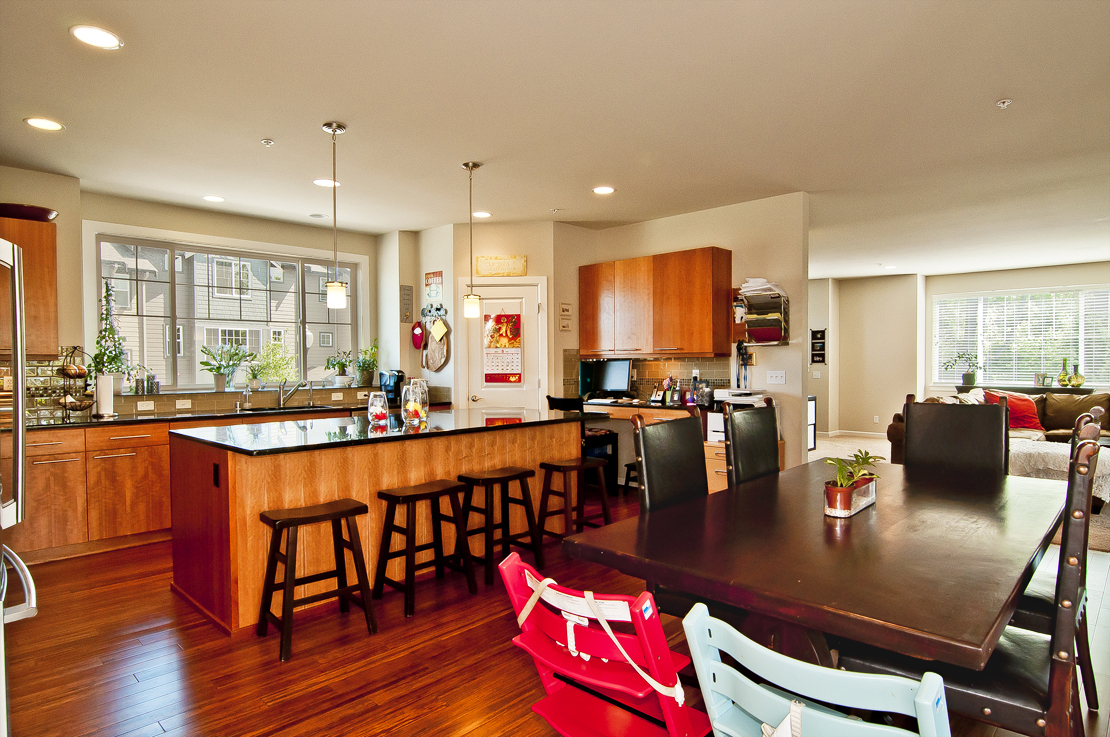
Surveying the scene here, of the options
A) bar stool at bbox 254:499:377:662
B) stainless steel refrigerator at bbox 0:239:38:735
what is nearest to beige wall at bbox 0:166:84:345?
bar stool at bbox 254:499:377:662

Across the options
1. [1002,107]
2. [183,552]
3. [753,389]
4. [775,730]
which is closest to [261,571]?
[183,552]

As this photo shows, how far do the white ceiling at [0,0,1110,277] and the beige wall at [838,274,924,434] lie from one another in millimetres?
4594

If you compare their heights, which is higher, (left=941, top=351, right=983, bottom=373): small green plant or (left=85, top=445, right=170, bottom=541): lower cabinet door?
(left=941, top=351, right=983, bottom=373): small green plant

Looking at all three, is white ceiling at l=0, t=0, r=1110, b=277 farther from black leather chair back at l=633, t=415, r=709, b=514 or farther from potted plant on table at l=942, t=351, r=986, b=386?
potted plant on table at l=942, t=351, r=986, b=386

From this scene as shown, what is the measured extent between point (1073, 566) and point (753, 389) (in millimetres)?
4035

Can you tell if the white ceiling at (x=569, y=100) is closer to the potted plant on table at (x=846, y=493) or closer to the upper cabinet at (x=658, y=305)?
the upper cabinet at (x=658, y=305)

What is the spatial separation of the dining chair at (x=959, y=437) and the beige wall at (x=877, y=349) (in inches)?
300

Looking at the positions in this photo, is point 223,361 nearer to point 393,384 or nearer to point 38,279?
point 393,384

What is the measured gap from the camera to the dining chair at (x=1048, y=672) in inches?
55.1

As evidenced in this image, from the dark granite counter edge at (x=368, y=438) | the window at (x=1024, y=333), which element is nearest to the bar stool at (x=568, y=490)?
the dark granite counter edge at (x=368, y=438)

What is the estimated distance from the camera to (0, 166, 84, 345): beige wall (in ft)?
14.3

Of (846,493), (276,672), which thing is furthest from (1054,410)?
(276,672)

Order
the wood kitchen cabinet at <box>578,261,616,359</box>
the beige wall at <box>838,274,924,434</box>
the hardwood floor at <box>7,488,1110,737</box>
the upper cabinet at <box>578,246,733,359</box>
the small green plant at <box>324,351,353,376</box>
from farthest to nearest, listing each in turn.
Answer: the beige wall at <box>838,274,924,434</box>, the small green plant at <box>324,351,353,376</box>, the wood kitchen cabinet at <box>578,261,616,359</box>, the upper cabinet at <box>578,246,733,359</box>, the hardwood floor at <box>7,488,1110,737</box>

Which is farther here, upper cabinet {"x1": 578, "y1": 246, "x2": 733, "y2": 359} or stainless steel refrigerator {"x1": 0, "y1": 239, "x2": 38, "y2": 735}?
upper cabinet {"x1": 578, "y1": 246, "x2": 733, "y2": 359}
